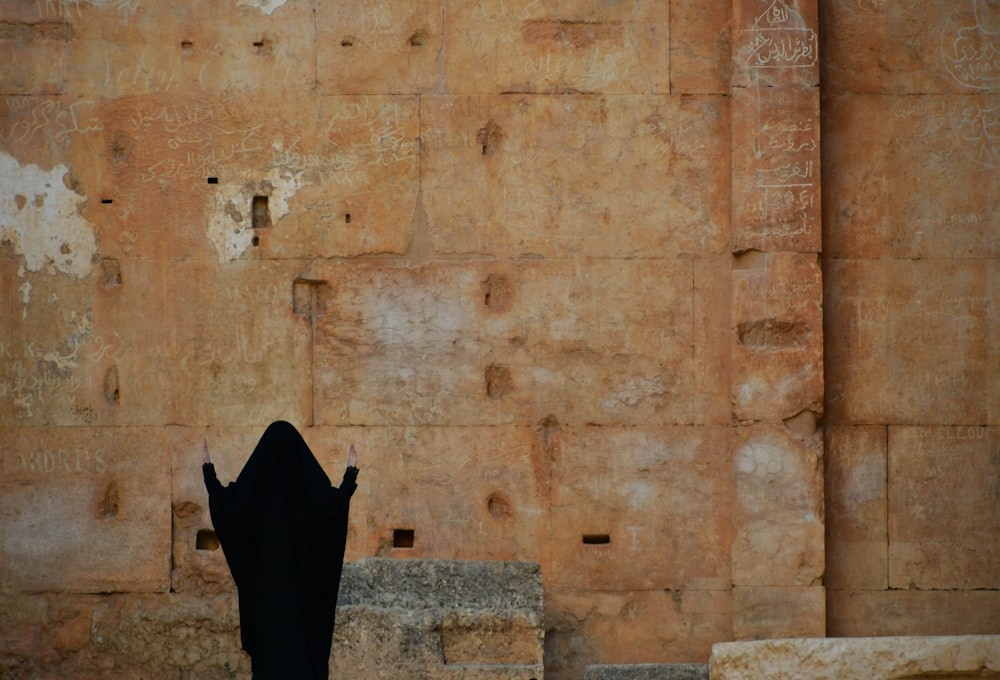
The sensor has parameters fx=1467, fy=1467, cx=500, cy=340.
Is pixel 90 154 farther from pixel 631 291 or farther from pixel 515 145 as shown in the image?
pixel 631 291

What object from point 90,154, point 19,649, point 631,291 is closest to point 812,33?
point 631,291

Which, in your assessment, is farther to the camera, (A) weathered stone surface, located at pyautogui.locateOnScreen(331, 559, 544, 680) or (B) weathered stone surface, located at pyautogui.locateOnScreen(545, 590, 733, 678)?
(B) weathered stone surface, located at pyautogui.locateOnScreen(545, 590, 733, 678)

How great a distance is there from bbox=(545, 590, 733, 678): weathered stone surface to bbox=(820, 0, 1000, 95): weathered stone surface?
376 cm

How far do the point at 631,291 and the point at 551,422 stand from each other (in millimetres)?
1067

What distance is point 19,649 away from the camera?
397 inches

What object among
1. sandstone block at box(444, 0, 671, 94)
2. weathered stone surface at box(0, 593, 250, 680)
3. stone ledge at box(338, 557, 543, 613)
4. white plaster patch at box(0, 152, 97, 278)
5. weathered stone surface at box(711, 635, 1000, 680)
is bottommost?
weathered stone surface at box(0, 593, 250, 680)

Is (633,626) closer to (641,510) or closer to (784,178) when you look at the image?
(641,510)

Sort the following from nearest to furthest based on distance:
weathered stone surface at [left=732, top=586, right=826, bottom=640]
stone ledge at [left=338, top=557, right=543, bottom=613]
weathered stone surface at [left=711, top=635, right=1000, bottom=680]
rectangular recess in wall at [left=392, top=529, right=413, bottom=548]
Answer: weathered stone surface at [left=711, top=635, right=1000, bottom=680] → stone ledge at [left=338, top=557, right=543, bottom=613] → weathered stone surface at [left=732, top=586, right=826, bottom=640] → rectangular recess in wall at [left=392, top=529, right=413, bottom=548]

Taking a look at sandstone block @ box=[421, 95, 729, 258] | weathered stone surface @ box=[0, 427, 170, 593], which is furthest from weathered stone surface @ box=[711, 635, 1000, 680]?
weathered stone surface @ box=[0, 427, 170, 593]

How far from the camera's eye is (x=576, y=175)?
1023 centimetres

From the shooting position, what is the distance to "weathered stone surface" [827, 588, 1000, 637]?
10188 millimetres

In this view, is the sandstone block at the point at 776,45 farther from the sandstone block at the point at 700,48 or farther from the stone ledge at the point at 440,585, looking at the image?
the stone ledge at the point at 440,585

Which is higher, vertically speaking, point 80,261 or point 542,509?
point 80,261

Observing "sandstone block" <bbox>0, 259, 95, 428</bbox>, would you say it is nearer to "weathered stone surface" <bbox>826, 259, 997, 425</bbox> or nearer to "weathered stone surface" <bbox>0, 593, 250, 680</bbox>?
"weathered stone surface" <bbox>0, 593, 250, 680</bbox>
